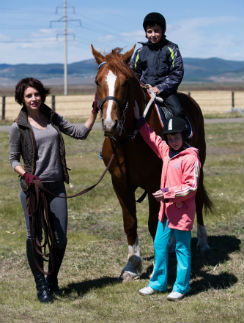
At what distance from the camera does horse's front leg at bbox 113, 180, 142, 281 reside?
5489 millimetres

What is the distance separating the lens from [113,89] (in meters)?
4.52

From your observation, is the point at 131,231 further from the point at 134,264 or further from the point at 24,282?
the point at 24,282

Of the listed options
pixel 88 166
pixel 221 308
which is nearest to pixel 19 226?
pixel 221 308

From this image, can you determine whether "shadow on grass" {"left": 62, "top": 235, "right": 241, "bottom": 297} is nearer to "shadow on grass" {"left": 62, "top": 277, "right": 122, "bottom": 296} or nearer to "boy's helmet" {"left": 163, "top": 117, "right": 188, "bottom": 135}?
"shadow on grass" {"left": 62, "top": 277, "right": 122, "bottom": 296}

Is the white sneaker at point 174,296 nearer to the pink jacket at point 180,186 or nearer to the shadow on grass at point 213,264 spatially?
the shadow on grass at point 213,264

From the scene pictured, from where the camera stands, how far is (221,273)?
Result: 19.1 ft

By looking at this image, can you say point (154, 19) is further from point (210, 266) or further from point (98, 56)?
point (210, 266)

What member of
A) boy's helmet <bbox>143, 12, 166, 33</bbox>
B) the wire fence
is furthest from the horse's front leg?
the wire fence

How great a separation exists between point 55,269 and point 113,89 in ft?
6.25

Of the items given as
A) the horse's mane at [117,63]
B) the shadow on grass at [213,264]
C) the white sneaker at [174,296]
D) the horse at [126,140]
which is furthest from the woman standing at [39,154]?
the shadow on grass at [213,264]

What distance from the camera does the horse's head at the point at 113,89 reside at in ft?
14.2

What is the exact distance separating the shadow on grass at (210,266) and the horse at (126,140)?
25.0 inches

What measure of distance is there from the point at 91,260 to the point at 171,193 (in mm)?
2132

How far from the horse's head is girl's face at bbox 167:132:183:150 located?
0.50 metres
